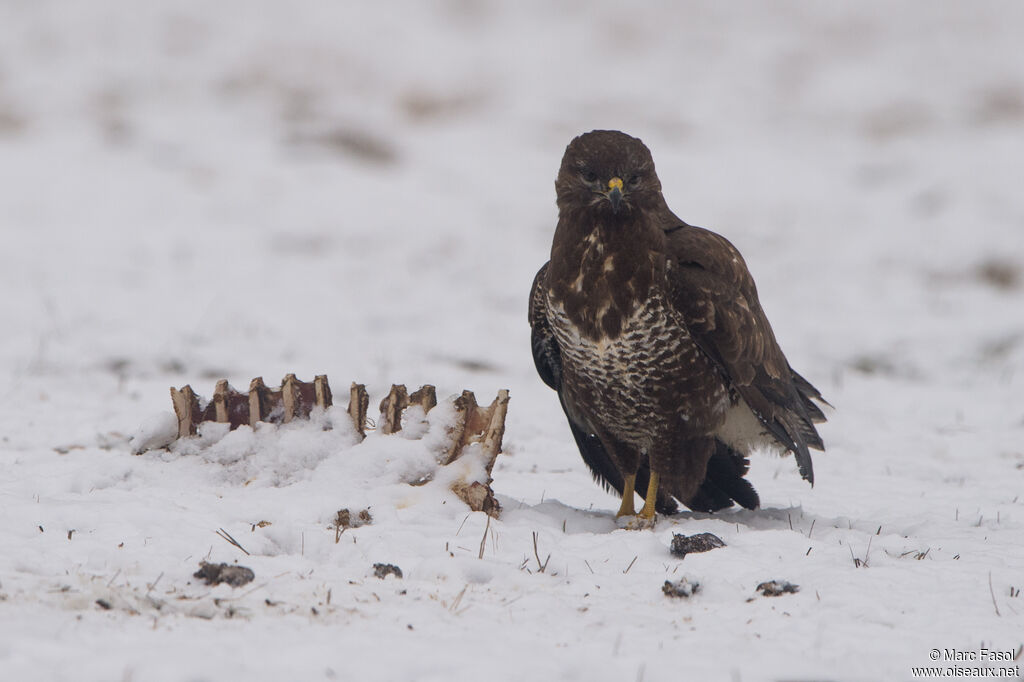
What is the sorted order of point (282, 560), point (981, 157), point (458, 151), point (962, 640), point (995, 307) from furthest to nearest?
point (458, 151)
point (981, 157)
point (995, 307)
point (282, 560)
point (962, 640)

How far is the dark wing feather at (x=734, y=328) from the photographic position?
419cm

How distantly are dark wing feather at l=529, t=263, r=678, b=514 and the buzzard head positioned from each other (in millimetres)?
435

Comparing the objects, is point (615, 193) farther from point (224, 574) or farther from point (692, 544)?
point (224, 574)

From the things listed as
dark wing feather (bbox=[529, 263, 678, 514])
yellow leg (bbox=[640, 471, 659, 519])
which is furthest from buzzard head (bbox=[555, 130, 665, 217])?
yellow leg (bbox=[640, 471, 659, 519])

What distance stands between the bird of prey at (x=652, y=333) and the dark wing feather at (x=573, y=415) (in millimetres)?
24

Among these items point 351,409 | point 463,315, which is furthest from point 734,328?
point 463,315

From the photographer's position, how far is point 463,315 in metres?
10.5

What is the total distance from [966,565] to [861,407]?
460cm

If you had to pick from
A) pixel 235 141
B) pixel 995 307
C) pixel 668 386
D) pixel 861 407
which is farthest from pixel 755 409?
pixel 235 141

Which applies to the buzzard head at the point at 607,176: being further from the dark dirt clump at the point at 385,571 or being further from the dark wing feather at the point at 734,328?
the dark dirt clump at the point at 385,571

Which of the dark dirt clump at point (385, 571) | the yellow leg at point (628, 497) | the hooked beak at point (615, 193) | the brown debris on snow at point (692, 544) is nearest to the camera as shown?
the dark dirt clump at point (385, 571)

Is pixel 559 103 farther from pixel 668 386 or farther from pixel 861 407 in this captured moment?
pixel 668 386

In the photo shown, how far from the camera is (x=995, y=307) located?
38.5 feet

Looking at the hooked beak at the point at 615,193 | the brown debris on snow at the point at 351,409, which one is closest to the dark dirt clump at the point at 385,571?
the brown debris on snow at the point at 351,409
